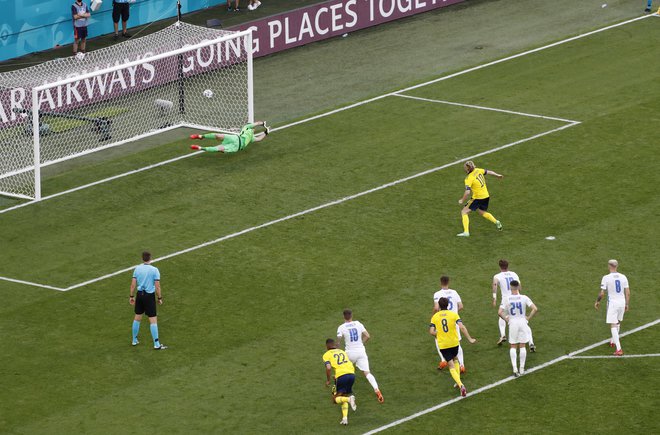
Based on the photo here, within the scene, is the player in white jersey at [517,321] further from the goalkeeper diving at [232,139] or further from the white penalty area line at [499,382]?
the goalkeeper diving at [232,139]

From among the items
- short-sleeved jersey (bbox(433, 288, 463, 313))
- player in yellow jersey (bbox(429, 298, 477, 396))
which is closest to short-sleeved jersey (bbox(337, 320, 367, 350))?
player in yellow jersey (bbox(429, 298, 477, 396))

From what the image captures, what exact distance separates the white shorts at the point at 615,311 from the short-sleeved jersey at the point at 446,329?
Answer: 10.6 feet

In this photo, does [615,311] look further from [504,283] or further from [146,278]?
[146,278]

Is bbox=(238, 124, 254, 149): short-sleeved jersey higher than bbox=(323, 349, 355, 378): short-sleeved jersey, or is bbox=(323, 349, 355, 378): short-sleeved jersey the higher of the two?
bbox=(323, 349, 355, 378): short-sleeved jersey

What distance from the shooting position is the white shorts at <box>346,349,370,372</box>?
2575cm

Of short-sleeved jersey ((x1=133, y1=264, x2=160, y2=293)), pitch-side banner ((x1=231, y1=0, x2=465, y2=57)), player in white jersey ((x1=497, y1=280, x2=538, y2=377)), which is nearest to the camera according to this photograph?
player in white jersey ((x1=497, y1=280, x2=538, y2=377))

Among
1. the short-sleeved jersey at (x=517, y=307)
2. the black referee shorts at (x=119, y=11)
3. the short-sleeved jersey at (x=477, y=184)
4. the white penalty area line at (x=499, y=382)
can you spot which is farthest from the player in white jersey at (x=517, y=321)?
the black referee shorts at (x=119, y=11)

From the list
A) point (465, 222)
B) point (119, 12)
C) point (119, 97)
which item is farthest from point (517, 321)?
point (119, 12)

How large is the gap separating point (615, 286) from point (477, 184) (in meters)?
6.47

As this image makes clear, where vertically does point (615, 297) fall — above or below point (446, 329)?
below

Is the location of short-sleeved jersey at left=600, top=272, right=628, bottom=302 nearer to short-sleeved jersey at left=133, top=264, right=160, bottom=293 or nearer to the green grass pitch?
the green grass pitch

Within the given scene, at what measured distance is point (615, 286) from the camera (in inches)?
1070

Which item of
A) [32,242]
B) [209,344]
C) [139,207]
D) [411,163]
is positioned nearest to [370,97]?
[411,163]

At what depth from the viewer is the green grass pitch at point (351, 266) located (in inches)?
1009
